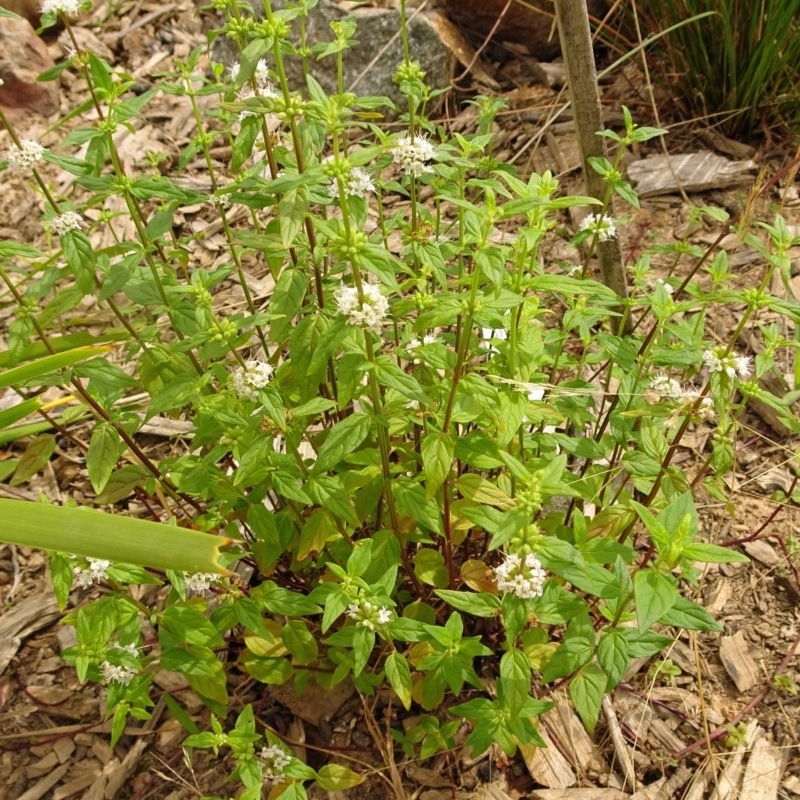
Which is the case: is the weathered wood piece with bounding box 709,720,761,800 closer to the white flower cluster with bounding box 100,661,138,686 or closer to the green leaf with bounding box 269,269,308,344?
the white flower cluster with bounding box 100,661,138,686

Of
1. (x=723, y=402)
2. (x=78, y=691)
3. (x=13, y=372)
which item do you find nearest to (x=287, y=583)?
(x=78, y=691)

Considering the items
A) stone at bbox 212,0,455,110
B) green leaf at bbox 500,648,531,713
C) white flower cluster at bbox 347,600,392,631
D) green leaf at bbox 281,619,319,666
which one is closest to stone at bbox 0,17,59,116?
stone at bbox 212,0,455,110

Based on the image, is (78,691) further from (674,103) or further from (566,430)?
(674,103)

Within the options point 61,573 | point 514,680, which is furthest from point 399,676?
point 61,573

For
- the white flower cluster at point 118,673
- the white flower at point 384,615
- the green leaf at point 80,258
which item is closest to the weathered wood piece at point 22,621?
the white flower cluster at point 118,673

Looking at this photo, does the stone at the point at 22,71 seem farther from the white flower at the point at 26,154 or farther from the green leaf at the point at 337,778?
the green leaf at the point at 337,778

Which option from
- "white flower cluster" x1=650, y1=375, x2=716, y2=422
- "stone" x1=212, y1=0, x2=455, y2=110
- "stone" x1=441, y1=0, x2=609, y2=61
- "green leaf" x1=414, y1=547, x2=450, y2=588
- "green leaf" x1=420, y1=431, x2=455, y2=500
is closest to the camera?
"green leaf" x1=420, y1=431, x2=455, y2=500

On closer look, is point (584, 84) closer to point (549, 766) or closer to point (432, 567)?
point (432, 567)
